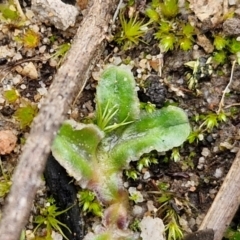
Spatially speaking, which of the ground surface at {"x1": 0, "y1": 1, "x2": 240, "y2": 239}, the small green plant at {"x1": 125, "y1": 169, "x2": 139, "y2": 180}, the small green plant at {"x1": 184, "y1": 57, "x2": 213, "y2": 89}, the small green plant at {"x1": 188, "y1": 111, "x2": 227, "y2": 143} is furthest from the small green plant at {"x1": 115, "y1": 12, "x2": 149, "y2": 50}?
the small green plant at {"x1": 125, "y1": 169, "x2": 139, "y2": 180}

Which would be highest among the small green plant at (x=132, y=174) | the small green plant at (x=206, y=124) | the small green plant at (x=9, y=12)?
the small green plant at (x=9, y=12)

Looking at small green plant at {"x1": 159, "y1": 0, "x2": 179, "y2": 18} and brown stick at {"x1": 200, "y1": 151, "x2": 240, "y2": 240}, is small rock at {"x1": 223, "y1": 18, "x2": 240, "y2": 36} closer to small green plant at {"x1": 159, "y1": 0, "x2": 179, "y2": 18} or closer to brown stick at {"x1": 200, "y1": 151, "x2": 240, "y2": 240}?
small green plant at {"x1": 159, "y1": 0, "x2": 179, "y2": 18}

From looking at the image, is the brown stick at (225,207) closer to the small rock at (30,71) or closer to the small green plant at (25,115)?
the small green plant at (25,115)

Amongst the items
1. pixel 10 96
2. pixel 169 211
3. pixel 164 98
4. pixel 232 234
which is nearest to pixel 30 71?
pixel 10 96

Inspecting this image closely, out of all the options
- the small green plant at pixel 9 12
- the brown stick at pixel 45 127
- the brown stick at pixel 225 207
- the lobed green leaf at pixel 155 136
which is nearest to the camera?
the brown stick at pixel 45 127

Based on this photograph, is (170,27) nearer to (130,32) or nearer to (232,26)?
(130,32)

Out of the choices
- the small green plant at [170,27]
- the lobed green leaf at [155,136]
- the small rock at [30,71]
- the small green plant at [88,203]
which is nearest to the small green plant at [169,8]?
the small green plant at [170,27]
